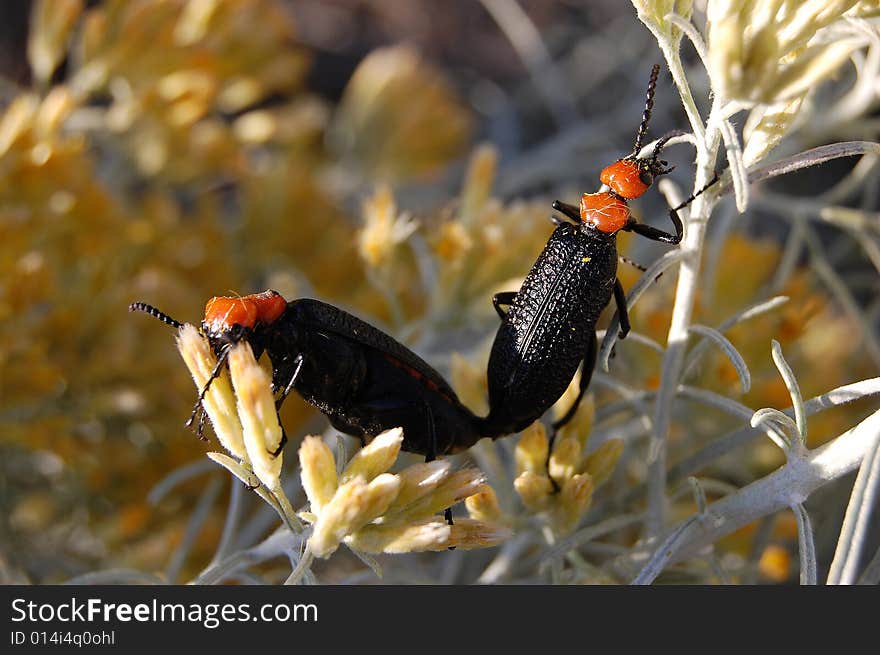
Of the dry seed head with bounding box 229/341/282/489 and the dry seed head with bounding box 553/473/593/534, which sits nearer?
the dry seed head with bounding box 229/341/282/489

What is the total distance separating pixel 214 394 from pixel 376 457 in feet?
0.91

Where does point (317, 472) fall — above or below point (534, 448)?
below

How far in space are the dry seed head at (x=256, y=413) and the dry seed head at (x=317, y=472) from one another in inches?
1.9

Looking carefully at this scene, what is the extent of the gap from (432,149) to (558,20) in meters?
1.72

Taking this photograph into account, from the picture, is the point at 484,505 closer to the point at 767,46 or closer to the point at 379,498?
the point at 379,498

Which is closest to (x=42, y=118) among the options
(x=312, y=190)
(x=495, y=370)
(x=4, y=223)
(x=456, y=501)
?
(x=4, y=223)

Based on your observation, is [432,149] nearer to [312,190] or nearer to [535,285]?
[312,190]

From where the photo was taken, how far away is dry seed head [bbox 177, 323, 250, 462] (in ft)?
4.33

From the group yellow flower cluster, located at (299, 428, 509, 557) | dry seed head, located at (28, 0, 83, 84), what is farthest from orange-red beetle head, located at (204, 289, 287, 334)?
dry seed head, located at (28, 0, 83, 84)

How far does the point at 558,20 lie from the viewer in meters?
4.94

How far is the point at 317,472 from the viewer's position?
1.26m

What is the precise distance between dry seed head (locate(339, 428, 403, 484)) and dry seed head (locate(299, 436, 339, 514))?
0.04 metres

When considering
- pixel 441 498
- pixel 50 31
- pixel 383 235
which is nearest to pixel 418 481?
pixel 441 498

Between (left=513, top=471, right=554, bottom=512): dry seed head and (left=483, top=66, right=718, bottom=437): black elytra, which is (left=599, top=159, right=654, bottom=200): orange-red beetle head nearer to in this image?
(left=483, top=66, right=718, bottom=437): black elytra
